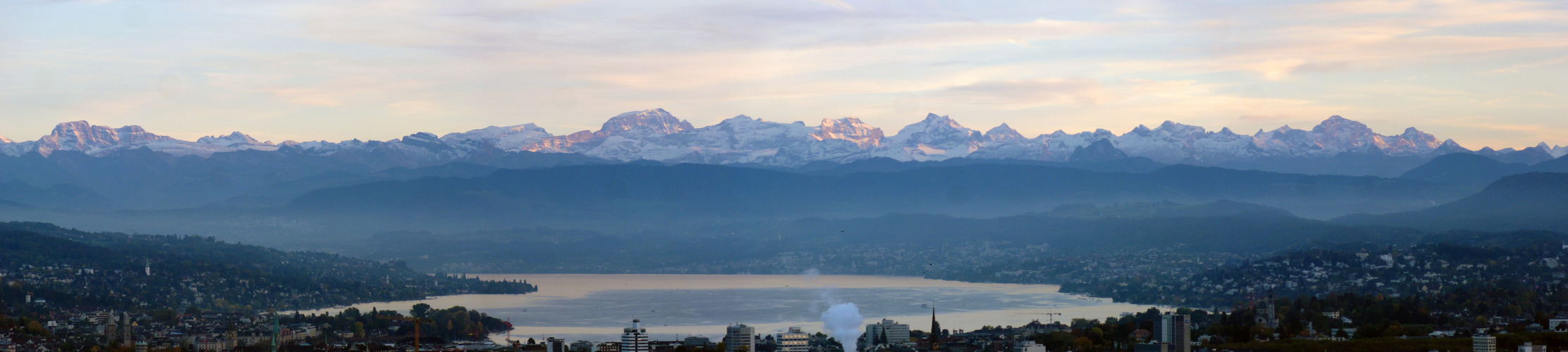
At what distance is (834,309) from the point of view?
3228 inches

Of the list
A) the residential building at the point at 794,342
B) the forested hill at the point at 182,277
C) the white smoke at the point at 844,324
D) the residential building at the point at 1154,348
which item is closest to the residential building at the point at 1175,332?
the residential building at the point at 1154,348

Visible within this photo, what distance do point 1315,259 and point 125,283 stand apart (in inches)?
2691

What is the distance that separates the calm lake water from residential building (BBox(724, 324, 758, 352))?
379 cm

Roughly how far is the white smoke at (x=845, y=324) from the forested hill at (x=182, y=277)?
30.8 meters

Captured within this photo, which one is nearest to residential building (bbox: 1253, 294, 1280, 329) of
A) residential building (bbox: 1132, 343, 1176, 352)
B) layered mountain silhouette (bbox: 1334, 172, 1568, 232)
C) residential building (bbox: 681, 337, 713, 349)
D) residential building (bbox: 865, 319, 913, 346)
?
residential building (bbox: 1132, 343, 1176, 352)

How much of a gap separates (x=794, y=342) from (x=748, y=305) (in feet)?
115

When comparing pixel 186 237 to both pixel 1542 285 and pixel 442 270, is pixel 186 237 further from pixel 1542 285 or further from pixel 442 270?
pixel 1542 285

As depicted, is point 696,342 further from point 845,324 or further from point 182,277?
point 182,277

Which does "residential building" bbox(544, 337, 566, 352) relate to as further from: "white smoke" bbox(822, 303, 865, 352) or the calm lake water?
"white smoke" bbox(822, 303, 865, 352)

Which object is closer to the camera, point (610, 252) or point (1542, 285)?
point (1542, 285)

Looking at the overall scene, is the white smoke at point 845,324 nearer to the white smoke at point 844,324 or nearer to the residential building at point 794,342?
the white smoke at point 844,324

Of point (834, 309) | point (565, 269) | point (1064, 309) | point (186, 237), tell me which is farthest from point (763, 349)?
point (565, 269)

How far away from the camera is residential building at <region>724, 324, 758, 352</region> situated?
6378 centimetres

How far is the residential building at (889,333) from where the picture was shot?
220ft
